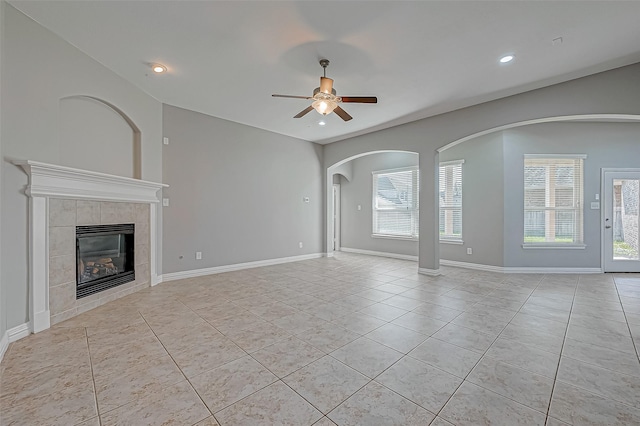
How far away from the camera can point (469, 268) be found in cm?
575

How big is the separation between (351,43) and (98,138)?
3406 millimetres

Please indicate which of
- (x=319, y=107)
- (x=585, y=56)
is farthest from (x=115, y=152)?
(x=585, y=56)

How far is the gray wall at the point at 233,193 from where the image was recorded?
4.73 metres

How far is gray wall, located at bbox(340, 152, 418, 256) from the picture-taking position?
23.4ft

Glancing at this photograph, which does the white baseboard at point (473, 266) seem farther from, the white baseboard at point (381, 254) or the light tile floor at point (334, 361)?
the light tile floor at point (334, 361)

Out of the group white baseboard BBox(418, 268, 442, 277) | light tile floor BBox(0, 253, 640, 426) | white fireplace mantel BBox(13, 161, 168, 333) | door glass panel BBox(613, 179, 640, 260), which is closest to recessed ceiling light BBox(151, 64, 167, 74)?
white fireplace mantel BBox(13, 161, 168, 333)

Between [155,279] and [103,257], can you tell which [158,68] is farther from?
[155,279]

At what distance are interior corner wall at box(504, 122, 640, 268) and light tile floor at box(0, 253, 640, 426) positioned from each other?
148 centimetres

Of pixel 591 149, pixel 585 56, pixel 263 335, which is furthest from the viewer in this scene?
pixel 591 149

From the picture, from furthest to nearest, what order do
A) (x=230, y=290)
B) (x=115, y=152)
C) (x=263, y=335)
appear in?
(x=230, y=290)
(x=115, y=152)
(x=263, y=335)

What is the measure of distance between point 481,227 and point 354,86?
3941 mm

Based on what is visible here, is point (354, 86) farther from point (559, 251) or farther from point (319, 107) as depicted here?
point (559, 251)

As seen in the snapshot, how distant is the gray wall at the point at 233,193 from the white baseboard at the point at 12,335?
6.60 ft

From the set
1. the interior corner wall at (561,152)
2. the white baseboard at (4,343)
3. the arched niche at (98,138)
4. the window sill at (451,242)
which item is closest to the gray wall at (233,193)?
the arched niche at (98,138)
